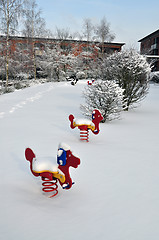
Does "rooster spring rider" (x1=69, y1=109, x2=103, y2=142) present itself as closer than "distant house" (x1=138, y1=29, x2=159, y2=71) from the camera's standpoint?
Yes

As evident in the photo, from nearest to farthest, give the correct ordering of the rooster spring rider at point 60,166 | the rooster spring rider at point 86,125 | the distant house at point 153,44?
1. the rooster spring rider at point 60,166
2. the rooster spring rider at point 86,125
3. the distant house at point 153,44

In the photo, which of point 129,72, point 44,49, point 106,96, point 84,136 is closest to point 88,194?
point 84,136

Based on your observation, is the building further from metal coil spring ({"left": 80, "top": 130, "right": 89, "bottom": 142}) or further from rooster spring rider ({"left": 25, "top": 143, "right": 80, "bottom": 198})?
rooster spring rider ({"left": 25, "top": 143, "right": 80, "bottom": 198})

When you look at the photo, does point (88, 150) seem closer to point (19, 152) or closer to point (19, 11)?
point (19, 152)

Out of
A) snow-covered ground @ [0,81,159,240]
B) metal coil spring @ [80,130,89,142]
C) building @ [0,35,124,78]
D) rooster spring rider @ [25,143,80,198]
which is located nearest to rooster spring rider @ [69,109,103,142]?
metal coil spring @ [80,130,89,142]

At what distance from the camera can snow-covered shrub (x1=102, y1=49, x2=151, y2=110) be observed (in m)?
8.94

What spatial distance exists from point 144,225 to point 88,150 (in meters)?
2.30

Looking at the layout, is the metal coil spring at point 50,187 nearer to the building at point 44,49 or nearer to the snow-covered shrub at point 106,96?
the snow-covered shrub at point 106,96

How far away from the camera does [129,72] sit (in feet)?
29.1

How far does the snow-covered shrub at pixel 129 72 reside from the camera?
29.3 ft

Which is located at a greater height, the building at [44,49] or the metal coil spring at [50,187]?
the building at [44,49]

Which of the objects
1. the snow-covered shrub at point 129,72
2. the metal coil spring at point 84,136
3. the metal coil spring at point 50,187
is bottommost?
the metal coil spring at point 50,187

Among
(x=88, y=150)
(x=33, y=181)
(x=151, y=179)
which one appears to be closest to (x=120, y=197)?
(x=151, y=179)

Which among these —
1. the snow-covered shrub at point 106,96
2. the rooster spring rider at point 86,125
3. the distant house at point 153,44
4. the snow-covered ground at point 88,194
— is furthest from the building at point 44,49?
the snow-covered ground at point 88,194
